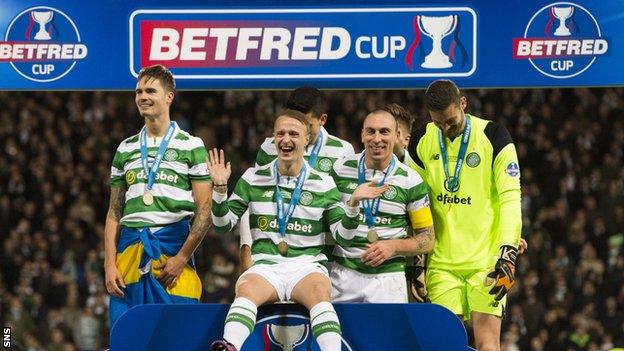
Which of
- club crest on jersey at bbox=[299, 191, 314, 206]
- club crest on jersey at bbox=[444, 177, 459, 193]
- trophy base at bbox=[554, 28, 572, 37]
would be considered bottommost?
club crest on jersey at bbox=[299, 191, 314, 206]

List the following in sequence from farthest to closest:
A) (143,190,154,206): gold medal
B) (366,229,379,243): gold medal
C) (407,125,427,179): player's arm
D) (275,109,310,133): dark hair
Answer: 1. (407,125,427,179): player's arm
2. (143,190,154,206): gold medal
3. (366,229,379,243): gold medal
4. (275,109,310,133): dark hair

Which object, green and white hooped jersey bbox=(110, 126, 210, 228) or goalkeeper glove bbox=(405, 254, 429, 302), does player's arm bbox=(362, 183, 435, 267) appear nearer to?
goalkeeper glove bbox=(405, 254, 429, 302)

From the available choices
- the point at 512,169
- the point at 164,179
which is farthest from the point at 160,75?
the point at 512,169

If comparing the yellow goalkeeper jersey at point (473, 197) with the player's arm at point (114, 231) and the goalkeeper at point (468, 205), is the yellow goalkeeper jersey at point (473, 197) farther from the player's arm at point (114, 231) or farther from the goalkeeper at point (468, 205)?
the player's arm at point (114, 231)

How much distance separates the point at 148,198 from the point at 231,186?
8219 mm

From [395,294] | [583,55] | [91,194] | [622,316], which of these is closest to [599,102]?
[622,316]

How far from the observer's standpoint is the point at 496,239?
28.3 feet

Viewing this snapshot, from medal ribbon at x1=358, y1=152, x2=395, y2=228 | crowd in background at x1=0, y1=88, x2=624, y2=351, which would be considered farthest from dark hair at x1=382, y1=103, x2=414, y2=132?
crowd in background at x1=0, y1=88, x2=624, y2=351

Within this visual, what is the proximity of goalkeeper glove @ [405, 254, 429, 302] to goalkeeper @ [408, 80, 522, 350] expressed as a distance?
12 cm

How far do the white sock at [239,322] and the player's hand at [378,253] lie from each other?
0.99 metres

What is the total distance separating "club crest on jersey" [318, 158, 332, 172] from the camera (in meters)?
8.88

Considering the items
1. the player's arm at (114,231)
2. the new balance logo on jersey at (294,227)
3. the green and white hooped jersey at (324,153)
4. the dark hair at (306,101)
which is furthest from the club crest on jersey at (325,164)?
the player's arm at (114,231)

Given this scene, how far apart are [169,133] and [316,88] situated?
3.64 feet

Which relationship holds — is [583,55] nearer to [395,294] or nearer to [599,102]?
[395,294]
